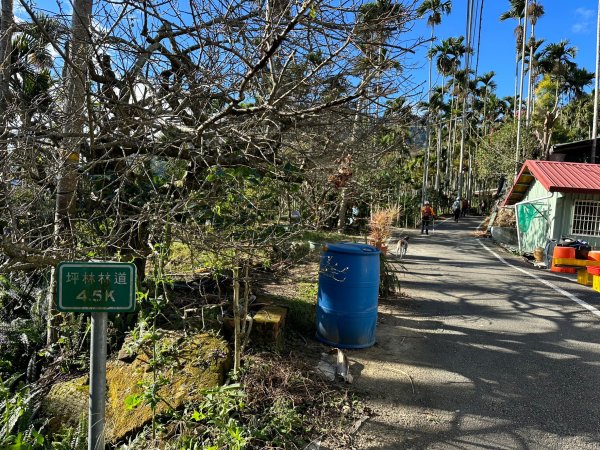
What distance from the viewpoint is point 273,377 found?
14.6 feet

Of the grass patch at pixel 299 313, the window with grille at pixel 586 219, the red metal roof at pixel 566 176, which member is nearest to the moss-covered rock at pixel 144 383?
the grass patch at pixel 299 313

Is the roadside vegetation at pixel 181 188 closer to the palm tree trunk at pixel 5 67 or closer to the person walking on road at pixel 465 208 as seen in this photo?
the palm tree trunk at pixel 5 67

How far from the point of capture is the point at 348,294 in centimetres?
572

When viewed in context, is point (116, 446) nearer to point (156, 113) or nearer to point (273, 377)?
point (273, 377)

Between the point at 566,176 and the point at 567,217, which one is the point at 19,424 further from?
the point at 566,176

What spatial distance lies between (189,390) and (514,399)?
308 cm

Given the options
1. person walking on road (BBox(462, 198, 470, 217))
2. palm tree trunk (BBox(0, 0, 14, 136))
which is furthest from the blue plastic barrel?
person walking on road (BBox(462, 198, 470, 217))

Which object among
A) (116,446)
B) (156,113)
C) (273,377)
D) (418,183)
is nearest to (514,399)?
(273,377)

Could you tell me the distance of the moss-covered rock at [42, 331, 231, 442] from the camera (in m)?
3.78

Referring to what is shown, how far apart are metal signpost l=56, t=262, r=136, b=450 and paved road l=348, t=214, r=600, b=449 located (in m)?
2.20

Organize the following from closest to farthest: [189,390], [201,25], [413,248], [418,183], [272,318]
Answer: [201,25] → [189,390] → [272,318] → [413,248] → [418,183]

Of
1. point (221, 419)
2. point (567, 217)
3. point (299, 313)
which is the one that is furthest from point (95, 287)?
point (567, 217)

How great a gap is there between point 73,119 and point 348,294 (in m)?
3.51

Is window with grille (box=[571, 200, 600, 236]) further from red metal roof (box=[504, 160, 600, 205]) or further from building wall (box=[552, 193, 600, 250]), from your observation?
red metal roof (box=[504, 160, 600, 205])
